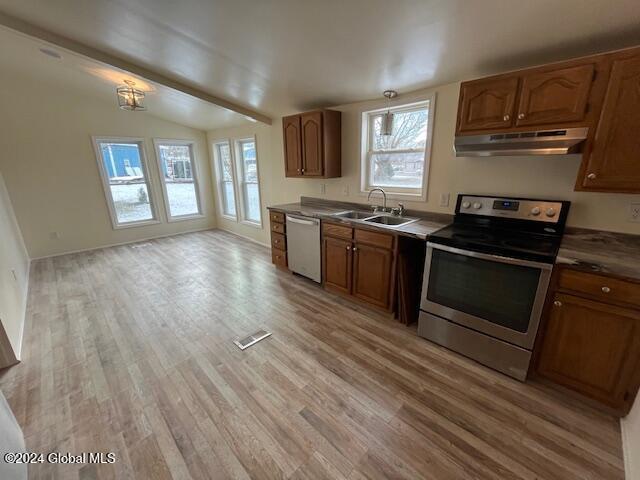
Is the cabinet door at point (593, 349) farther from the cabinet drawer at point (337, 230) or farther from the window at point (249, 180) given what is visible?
the window at point (249, 180)

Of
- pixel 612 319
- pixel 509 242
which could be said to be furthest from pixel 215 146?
pixel 612 319

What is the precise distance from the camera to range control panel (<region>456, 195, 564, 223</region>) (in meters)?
2.00

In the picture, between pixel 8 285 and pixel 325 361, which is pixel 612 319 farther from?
pixel 8 285

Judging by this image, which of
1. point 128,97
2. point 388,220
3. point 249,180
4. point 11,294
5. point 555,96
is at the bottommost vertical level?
point 11,294

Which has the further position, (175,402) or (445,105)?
(445,105)

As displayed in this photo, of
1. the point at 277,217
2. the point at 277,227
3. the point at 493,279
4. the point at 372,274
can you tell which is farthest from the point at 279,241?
the point at 493,279

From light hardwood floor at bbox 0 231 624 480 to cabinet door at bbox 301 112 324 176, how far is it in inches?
65.7

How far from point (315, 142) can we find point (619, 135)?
2.53 m

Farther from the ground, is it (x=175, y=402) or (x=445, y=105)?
(x=445, y=105)

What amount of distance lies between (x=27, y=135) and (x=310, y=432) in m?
5.73

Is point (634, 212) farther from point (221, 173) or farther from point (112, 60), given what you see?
point (221, 173)

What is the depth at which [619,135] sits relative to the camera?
1.51 m

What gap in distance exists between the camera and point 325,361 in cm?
208

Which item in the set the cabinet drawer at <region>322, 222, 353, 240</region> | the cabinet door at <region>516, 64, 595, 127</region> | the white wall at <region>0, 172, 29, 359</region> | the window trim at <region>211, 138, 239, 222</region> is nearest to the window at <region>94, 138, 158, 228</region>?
the window trim at <region>211, 138, 239, 222</region>
